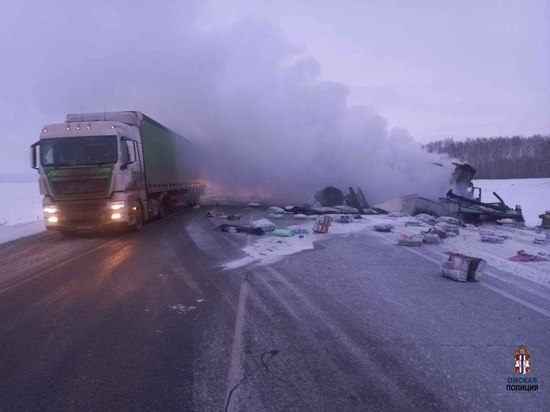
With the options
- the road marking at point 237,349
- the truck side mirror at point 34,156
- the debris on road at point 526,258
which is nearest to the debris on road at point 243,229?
the truck side mirror at point 34,156

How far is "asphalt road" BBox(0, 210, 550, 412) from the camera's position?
10.3ft

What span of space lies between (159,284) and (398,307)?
11.4 ft

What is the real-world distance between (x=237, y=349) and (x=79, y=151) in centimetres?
934

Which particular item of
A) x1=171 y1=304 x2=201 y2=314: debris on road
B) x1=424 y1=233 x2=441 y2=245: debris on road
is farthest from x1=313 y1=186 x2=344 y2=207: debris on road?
x1=171 y1=304 x2=201 y2=314: debris on road

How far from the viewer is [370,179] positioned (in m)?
21.8

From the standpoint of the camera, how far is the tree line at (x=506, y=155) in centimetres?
7262

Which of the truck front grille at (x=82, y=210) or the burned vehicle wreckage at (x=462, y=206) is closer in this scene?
the truck front grille at (x=82, y=210)

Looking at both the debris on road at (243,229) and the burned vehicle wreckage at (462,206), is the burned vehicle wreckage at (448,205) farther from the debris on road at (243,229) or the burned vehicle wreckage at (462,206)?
the debris on road at (243,229)

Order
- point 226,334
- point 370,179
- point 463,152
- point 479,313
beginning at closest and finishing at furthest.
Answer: point 226,334 → point 479,313 → point 370,179 → point 463,152

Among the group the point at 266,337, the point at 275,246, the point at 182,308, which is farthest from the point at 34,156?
the point at 266,337

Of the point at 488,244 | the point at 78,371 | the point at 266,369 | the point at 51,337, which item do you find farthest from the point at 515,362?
the point at 488,244

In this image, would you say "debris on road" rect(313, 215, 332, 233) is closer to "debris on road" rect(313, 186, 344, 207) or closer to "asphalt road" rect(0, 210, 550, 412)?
"asphalt road" rect(0, 210, 550, 412)

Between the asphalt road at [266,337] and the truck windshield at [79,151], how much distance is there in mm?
4245

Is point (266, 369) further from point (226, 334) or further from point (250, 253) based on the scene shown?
point (250, 253)
